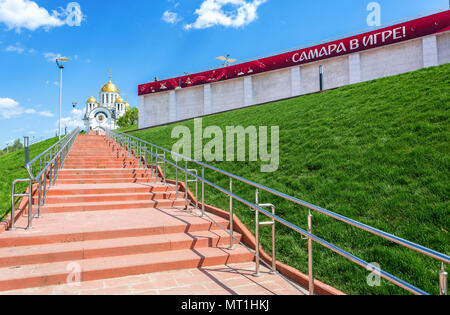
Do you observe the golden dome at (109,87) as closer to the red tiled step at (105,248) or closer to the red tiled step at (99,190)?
the red tiled step at (99,190)

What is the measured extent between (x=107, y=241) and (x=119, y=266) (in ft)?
2.58

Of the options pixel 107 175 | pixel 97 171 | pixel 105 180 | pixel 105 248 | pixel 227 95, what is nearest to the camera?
pixel 105 248

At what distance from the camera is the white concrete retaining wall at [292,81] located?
20859 mm

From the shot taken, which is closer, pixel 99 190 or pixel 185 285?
pixel 185 285

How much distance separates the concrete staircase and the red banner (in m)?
22.5

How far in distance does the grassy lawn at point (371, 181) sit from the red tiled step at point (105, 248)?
1.01m

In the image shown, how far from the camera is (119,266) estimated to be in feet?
11.7

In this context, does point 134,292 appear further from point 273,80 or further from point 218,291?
point 273,80

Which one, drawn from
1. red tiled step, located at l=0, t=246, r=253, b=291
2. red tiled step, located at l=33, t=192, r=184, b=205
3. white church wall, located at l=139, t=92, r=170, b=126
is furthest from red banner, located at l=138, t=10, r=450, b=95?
red tiled step, located at l=0, t=246, r=253, b=291

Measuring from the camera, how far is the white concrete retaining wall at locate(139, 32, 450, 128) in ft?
68.4

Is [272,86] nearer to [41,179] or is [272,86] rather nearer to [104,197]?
[104,197]

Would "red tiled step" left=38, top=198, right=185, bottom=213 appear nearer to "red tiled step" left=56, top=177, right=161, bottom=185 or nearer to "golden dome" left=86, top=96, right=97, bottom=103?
"red tiled step" left=56, top=177, right=161, bottom=185

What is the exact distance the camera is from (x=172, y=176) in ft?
28.9

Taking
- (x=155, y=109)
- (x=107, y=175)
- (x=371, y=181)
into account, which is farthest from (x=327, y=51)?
(x=371, y=181)
